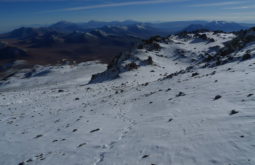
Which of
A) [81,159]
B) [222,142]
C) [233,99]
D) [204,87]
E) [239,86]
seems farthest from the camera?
[204,87]

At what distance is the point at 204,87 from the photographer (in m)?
16.0

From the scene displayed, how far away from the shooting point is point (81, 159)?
32.4 feet

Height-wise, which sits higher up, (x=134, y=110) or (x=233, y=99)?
(x=233, y=99)

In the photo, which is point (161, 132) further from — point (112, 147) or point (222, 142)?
point (222, 142)

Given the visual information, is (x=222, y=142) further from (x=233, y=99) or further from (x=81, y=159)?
(x=81, y=159)

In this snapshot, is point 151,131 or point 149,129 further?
point 149,129

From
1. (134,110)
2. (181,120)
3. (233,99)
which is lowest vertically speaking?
(134,110)

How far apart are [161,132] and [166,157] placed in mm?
2443

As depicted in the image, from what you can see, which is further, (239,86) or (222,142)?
(239,86)

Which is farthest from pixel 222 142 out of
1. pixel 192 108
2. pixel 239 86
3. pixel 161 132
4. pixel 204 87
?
pixel 204 87

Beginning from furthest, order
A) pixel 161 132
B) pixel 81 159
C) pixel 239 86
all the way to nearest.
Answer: pixel 239 86
pixel 161 132
pixel 81 159

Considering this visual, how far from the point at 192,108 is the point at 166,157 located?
5.02 meters

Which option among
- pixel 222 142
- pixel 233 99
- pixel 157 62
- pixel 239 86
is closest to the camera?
pixel 222 142

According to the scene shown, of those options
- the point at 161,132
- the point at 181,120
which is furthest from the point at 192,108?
the point at 161,132
